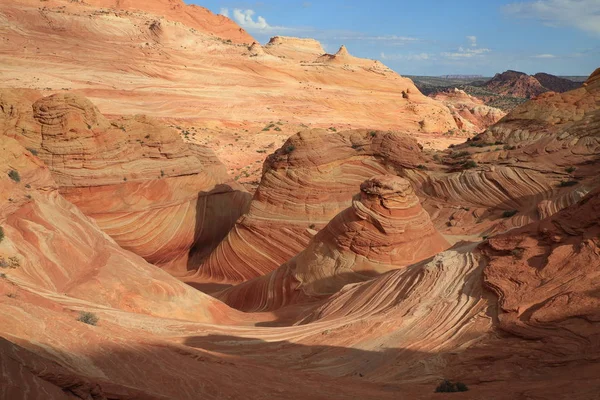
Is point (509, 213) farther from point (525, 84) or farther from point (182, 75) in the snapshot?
point (525, 84)

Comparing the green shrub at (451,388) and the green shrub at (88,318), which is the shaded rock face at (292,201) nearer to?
the green shrub at (88,318)

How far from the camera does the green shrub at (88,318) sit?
24.3 ft

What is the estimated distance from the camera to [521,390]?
244 inches

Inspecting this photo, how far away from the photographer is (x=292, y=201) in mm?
17594

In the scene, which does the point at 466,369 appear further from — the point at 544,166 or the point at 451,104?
the point at 451,104

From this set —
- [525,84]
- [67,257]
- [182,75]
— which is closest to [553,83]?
[525,84]

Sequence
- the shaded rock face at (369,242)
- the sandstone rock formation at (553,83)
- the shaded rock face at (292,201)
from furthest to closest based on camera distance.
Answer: the sandstone rock formation at (553,83) → the shaded rock face at (292,201) → the shaded rock face at (369,242)

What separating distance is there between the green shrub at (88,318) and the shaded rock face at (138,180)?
10.1 metres

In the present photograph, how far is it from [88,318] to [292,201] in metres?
10.5

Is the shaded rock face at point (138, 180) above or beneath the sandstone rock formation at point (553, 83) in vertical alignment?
beneath

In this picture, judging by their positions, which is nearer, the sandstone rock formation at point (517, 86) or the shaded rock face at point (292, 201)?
the shaded rock face at point (292, 201)

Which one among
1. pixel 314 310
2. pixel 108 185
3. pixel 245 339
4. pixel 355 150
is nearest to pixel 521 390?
pixel 245 339

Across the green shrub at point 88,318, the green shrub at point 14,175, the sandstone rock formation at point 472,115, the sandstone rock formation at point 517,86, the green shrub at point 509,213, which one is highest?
the sandstone rock formation at point 517,86

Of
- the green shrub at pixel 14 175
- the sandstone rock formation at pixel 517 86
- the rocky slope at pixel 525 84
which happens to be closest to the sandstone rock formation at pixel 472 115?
the sandstone rock formation at pixel 517 86
